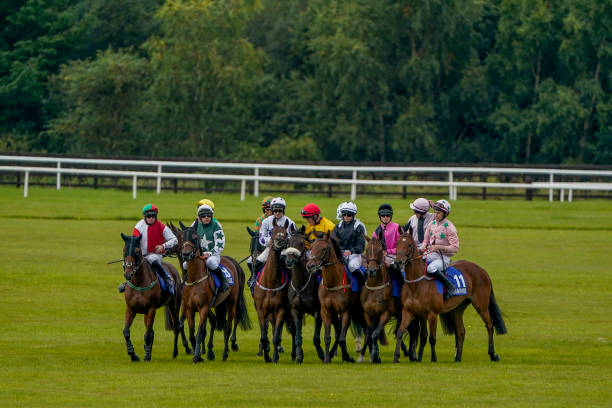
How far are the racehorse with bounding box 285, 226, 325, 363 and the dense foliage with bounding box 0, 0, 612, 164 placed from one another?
3418cm

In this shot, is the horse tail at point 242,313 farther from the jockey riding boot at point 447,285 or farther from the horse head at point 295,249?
the jockey riding boot at point 447,285

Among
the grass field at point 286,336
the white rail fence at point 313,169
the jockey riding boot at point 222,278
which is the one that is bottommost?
the grass field at point 286,336

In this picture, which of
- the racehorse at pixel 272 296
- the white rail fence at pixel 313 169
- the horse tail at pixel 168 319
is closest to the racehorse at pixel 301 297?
the racehorse at pixel 272 296

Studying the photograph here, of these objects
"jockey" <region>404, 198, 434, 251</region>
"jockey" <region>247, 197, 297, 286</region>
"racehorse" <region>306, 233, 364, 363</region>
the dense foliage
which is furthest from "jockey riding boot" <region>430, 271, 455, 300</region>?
the dense foliage

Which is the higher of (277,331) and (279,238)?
(279,238)

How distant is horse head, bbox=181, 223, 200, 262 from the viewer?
49.0 ft

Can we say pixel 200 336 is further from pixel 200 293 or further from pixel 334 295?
pixel 334 295

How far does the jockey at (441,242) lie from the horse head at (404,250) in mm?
542

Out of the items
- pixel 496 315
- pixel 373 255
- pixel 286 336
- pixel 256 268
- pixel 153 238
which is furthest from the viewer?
pixel 286 336

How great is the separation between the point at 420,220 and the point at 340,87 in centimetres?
3547

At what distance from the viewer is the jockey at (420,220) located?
1592 cm

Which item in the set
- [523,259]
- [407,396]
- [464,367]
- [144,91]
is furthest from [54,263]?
[144,91]

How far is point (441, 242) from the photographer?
51.3 ft

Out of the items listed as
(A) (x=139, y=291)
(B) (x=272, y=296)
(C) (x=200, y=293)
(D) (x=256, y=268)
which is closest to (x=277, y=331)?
(B) (x=272, y=296)
